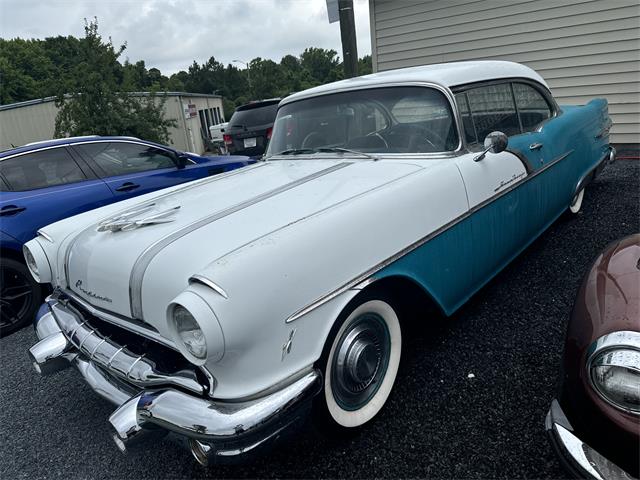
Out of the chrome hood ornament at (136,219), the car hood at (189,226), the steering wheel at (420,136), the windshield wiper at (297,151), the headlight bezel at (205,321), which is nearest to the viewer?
the headlight bezel at (205,321)

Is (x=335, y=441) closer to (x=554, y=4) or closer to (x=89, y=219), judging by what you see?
(x=89, y=219)

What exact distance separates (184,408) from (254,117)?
27.3 feet

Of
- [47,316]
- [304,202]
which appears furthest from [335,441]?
[47,316]

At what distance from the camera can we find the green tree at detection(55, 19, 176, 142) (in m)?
7.95

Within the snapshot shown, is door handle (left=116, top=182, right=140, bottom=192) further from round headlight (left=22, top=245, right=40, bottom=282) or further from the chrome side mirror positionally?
the chrome side mirror

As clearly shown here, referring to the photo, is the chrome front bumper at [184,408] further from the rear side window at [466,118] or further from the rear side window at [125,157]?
the rear side window at [125,157]

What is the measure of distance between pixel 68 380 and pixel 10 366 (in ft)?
2.01

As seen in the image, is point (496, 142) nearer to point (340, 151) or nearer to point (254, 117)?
point (340, 151)

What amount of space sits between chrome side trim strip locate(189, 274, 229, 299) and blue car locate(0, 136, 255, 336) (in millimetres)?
2790

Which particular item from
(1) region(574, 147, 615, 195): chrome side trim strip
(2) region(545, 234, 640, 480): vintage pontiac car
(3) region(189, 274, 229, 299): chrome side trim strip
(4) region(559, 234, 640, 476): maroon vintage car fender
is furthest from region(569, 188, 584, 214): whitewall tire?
(3) region(189, 274, 229, 299): chrome side trim strip

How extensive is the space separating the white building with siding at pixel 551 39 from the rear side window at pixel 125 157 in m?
5.73

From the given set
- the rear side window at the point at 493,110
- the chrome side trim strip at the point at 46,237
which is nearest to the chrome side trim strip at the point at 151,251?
the chrome side trim strip at the point at 46,237

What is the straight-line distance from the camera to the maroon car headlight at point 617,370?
1.25 metres

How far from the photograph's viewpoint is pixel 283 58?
90.1 metres
